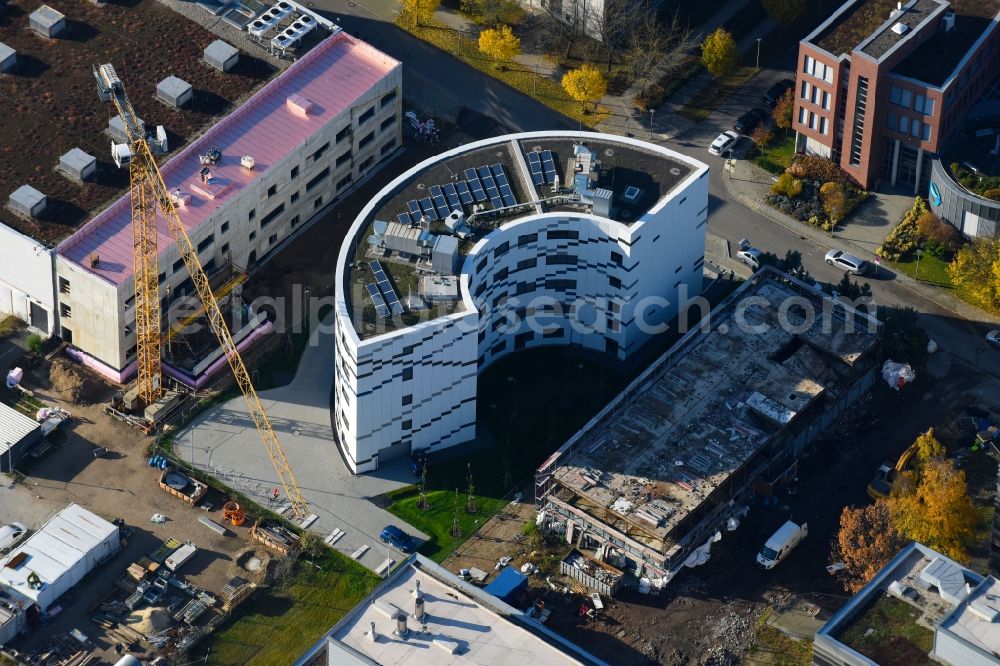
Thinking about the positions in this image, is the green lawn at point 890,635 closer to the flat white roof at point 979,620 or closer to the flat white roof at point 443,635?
the flat white roof at point 979,620

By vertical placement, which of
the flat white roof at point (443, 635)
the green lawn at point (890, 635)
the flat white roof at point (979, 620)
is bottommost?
the flat white roof at point (443, 635)

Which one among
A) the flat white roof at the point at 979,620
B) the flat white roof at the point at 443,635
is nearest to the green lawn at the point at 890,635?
the flat white roof at the point at 979,620

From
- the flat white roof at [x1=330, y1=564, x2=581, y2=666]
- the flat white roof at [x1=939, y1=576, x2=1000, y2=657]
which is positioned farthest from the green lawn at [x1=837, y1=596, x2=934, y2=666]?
the flat white roof at [x1=330, y1=564, x2=581, y2=666]

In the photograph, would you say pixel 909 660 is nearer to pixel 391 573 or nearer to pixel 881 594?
pixel 881 594

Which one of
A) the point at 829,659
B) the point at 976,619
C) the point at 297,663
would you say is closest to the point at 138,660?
the point at 297,663

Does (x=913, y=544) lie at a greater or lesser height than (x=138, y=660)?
greater

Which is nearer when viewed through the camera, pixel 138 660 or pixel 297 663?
pixel 297 663

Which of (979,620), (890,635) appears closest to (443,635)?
(890,635)
